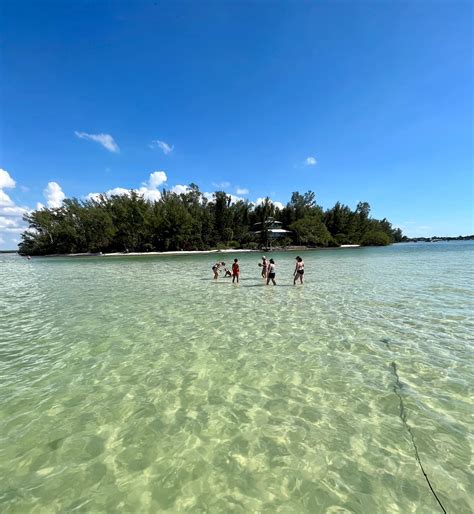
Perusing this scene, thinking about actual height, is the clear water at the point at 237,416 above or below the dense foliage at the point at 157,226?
below

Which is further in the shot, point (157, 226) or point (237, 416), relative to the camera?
point (157, 226)

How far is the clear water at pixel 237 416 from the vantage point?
354 cm

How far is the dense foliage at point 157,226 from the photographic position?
290ft

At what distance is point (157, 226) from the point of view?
87250 millimetres

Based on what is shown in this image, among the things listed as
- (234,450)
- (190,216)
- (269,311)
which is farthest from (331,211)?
(234,450)

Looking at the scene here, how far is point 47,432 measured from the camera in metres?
4.71

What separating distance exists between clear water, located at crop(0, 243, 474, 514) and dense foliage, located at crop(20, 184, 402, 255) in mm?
80658

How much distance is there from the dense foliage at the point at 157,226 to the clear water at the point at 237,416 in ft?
265

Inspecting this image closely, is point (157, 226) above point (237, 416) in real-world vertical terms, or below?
above

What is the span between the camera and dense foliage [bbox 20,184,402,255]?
8838cm

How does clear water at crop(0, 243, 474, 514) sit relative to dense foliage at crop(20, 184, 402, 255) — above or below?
below

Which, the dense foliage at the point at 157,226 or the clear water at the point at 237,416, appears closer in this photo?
the clear water at the point at 237,416

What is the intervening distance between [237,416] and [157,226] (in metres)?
86.4

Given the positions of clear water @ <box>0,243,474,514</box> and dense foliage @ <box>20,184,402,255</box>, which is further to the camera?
dense foliage @ <box>20,184,402,255</box>
